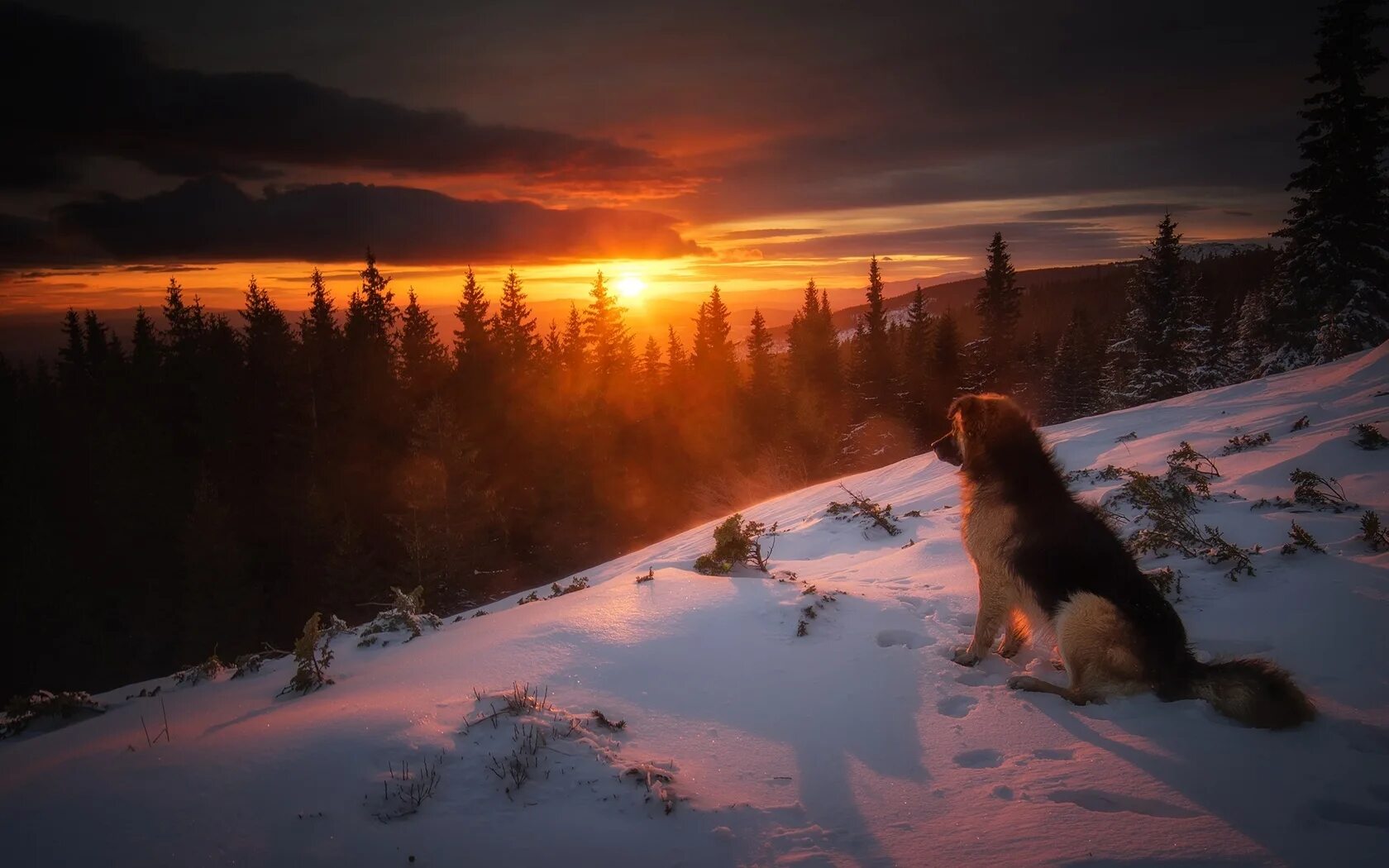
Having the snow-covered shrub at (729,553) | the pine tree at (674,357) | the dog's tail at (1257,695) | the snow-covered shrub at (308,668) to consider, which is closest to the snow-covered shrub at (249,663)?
the snow-covered shrub at (308,668)

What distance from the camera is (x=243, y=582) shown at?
2642cm

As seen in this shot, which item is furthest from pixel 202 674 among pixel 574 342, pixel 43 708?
pixel 574 342

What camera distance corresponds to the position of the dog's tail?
3.06m

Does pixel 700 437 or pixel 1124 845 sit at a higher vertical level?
pixel 1124 845

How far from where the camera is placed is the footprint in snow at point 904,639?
14.8ft

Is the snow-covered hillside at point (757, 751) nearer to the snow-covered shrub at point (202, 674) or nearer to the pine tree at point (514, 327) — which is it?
the snow-covered shrub at point (202, 674)

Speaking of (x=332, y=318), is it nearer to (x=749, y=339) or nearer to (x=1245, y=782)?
(x=749, y=339)

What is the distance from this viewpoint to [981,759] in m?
3.18

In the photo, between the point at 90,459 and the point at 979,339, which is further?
the point at 979,339

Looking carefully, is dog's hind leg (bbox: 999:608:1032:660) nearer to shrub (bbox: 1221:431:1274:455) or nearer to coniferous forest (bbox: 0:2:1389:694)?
shrub (bbox: 1221:431:1274:455)

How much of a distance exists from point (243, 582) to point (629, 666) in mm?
30095


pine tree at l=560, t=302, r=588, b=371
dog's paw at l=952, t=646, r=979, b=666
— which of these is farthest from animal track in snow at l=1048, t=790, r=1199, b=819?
pine tree at l=560, t=302, r=588, b=371

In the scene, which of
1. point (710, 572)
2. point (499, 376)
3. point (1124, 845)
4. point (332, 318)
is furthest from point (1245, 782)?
point (332, 318)

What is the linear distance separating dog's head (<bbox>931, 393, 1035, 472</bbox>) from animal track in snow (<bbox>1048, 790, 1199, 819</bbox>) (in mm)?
2319
